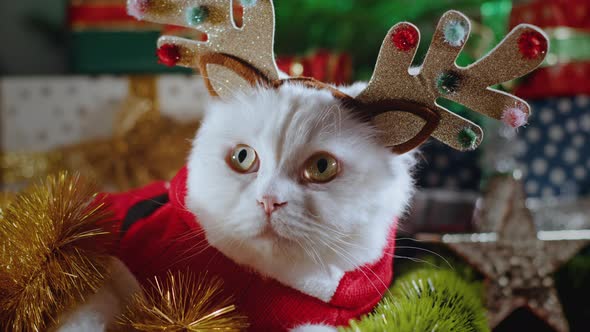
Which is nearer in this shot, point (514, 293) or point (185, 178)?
point (185, 178)

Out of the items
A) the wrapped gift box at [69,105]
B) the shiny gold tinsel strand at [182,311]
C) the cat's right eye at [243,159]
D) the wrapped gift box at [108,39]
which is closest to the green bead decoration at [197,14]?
the cat's right eye at [243,159]

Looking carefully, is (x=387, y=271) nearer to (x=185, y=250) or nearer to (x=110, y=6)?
(x=185, y=250)

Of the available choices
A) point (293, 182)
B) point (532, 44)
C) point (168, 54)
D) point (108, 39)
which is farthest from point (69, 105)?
point (532, 44)

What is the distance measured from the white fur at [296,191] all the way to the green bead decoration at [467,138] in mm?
65

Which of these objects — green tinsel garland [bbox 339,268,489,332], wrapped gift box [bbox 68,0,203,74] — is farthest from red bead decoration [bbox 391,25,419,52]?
wrapped gift box [bbox 68,0,203,74]

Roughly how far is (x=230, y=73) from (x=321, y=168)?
0.40 feet

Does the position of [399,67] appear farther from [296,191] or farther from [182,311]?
[182,311]

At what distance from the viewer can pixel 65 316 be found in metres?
0.35

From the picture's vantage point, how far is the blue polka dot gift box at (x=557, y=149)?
1090 millimetres

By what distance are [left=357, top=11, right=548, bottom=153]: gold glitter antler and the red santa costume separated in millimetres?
114

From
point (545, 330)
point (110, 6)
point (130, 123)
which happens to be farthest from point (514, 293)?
point (110, 6)

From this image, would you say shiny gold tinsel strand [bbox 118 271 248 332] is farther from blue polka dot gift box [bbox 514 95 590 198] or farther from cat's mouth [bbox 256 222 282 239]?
blue polka dot gift box [bbox 514 95 590 198]

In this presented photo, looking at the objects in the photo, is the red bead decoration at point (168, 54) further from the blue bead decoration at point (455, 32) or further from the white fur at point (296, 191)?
the blue bead decoration at point (455, 32)

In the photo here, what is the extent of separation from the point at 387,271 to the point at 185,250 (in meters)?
0.19
